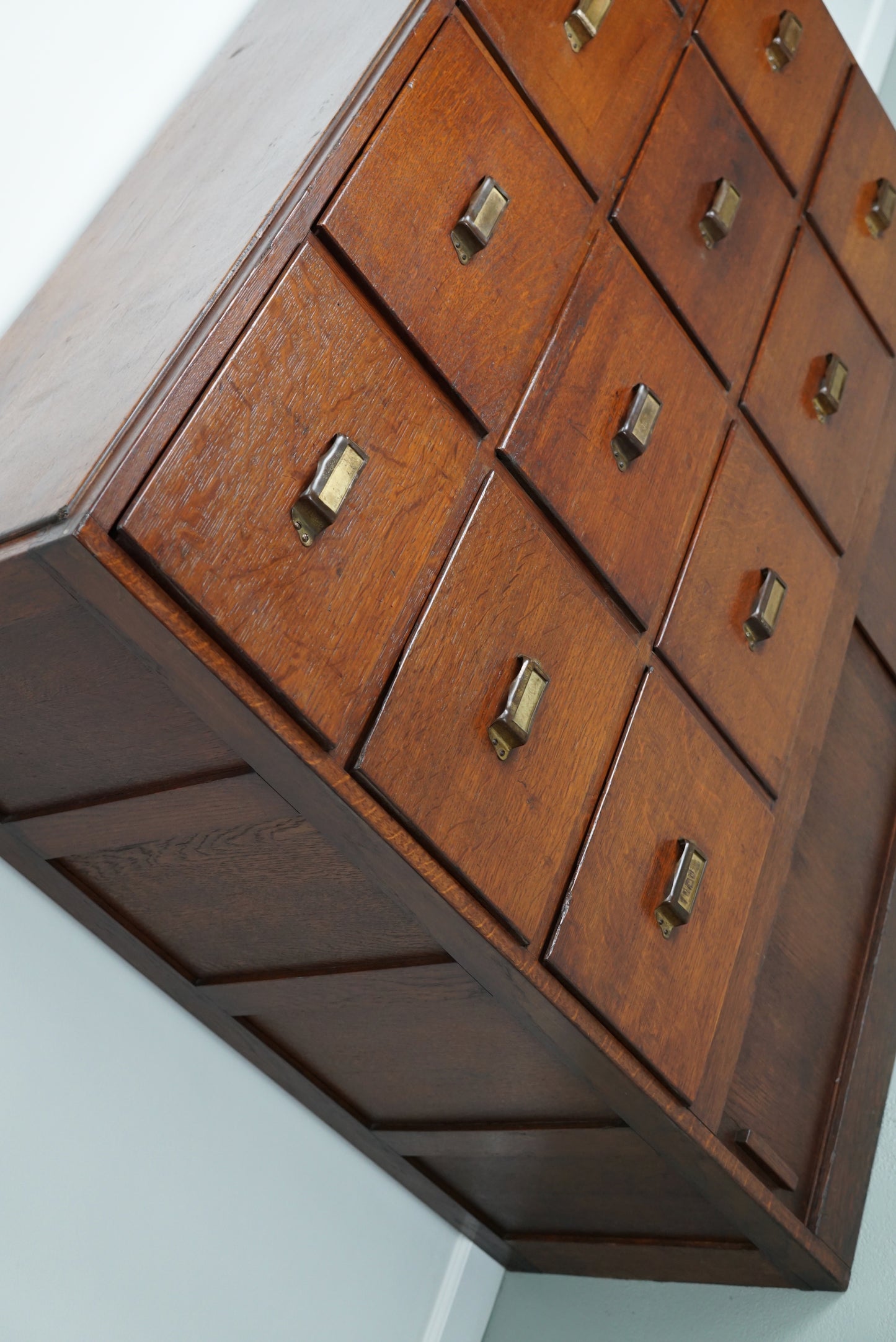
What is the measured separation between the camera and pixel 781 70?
1.96 metres

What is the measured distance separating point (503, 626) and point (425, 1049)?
0.57m

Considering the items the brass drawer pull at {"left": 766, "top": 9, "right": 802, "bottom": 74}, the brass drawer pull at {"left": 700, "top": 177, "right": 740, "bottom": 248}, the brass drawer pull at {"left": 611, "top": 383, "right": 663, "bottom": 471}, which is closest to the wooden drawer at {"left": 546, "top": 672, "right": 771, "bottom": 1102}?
the brass drawer pull at {"left": 611, "top": 383, "right": 663, "bottom": 471}

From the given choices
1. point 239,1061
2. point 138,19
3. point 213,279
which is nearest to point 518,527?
point 213,279

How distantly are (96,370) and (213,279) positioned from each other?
177 millimetres

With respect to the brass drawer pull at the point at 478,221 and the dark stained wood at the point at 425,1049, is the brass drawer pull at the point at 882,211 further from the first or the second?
the dark stained wood at the point at 425,1049

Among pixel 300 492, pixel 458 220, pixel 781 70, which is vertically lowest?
pixel 300 492

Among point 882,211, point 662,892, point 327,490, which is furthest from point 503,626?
point 882,211

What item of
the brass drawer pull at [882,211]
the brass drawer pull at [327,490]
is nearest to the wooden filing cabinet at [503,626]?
the brass drawer pull at [327,490]

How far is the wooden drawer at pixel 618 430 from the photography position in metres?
1.40

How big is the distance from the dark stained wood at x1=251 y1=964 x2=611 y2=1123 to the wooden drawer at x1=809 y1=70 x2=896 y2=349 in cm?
139

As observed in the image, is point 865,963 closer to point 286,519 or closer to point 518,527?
point 518,527

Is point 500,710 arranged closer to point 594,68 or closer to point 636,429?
point 636,429

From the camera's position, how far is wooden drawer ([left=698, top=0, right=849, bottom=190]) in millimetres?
1846

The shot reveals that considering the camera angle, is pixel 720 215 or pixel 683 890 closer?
pixel 683 890
